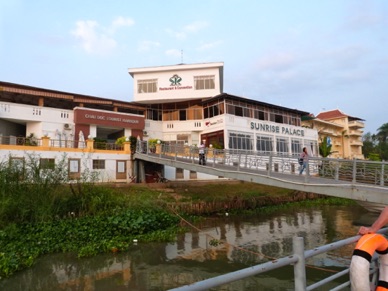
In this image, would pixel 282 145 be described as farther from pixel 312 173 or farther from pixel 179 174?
pixel 312 173

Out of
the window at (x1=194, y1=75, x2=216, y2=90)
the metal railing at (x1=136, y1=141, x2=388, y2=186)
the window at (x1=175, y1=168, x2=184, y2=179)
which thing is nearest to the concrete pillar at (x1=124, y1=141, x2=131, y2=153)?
the metal railing at (x1=136, y1=141, x2=388, y2=186)

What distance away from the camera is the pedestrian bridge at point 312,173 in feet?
32.8

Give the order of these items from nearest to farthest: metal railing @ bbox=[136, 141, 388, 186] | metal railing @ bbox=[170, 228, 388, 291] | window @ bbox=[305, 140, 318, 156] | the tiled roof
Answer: metal railing @ bbox=[170, 228, 388, 291] → metal railing @ bbox=[136, 141, 388, 186] → window @ bbox=[305, 140, 318, 156] → the tiled roof

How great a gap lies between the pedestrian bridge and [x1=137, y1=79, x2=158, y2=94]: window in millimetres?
14167

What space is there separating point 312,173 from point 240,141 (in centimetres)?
1558

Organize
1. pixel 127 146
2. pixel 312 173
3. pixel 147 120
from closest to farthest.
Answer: pixel 312 173 < pixel 127 146 < pixel 147 120

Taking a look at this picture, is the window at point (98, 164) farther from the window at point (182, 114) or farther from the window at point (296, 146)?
the window at point (296, 146)

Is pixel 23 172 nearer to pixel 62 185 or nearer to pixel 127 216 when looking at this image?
pixel 62 185

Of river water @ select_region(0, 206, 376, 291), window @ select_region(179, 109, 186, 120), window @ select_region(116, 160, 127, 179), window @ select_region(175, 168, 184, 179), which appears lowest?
river water @ select_region(0, 206, 376, 291)

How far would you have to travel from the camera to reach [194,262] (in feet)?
32.7

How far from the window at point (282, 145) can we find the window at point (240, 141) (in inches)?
169

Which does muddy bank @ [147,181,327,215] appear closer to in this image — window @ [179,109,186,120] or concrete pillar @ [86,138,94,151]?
concrete pillar @ [86,138,94,151]

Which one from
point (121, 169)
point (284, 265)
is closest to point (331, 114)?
point (121, 169)

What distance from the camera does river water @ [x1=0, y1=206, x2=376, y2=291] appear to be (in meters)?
8.28
